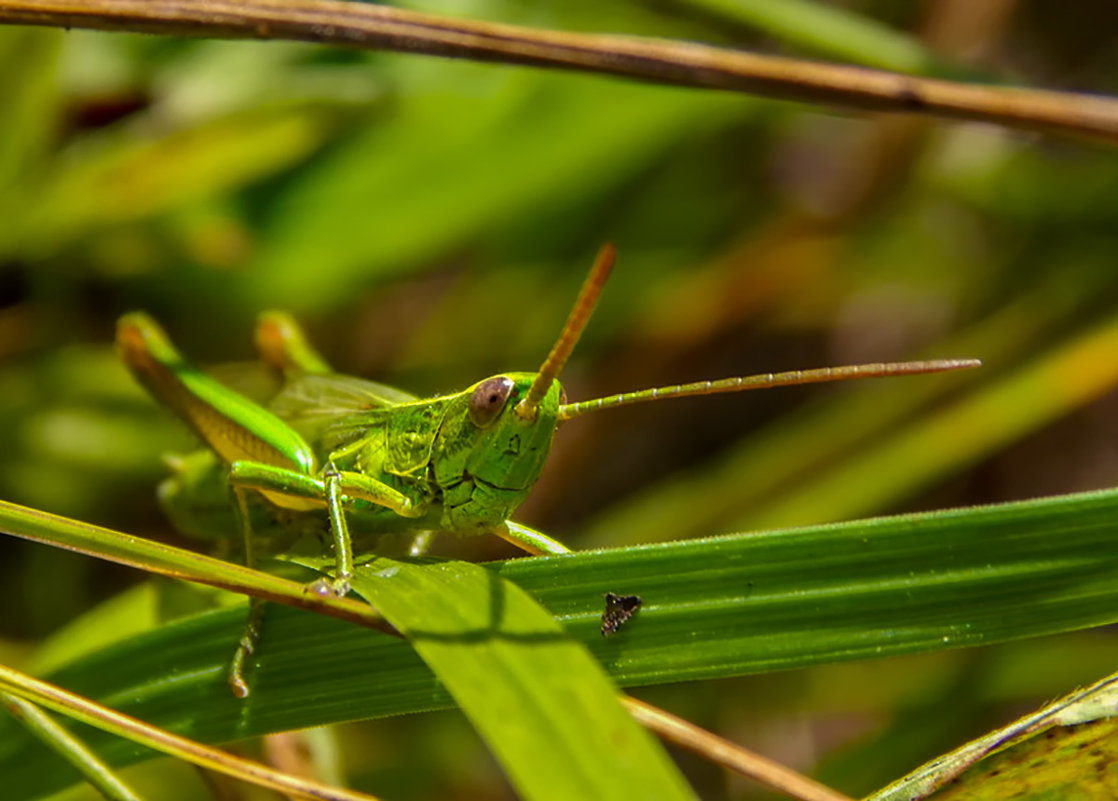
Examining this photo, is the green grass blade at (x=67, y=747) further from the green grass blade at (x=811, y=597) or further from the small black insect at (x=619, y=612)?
the small black insect at (x=619, y=612)

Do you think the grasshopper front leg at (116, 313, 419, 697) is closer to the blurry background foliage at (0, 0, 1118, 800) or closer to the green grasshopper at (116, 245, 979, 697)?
the green grasshopper at (116, 245, 979, 697)

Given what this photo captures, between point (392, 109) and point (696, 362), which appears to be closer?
point (392, 109)

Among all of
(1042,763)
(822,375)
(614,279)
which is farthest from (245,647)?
(614,279)

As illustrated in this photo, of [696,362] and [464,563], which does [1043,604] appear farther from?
[696,362]

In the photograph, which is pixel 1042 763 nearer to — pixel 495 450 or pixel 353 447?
pixel 495 450

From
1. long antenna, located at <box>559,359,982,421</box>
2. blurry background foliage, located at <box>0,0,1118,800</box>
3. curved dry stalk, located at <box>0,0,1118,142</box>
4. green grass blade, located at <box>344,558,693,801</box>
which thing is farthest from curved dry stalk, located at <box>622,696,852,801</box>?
blurry background foliage, located at <box>0,0,1118,800</box>

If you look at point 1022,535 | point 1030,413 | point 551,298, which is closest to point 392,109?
point 551,298

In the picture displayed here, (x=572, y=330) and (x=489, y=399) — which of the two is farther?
(x=489, y=399)
